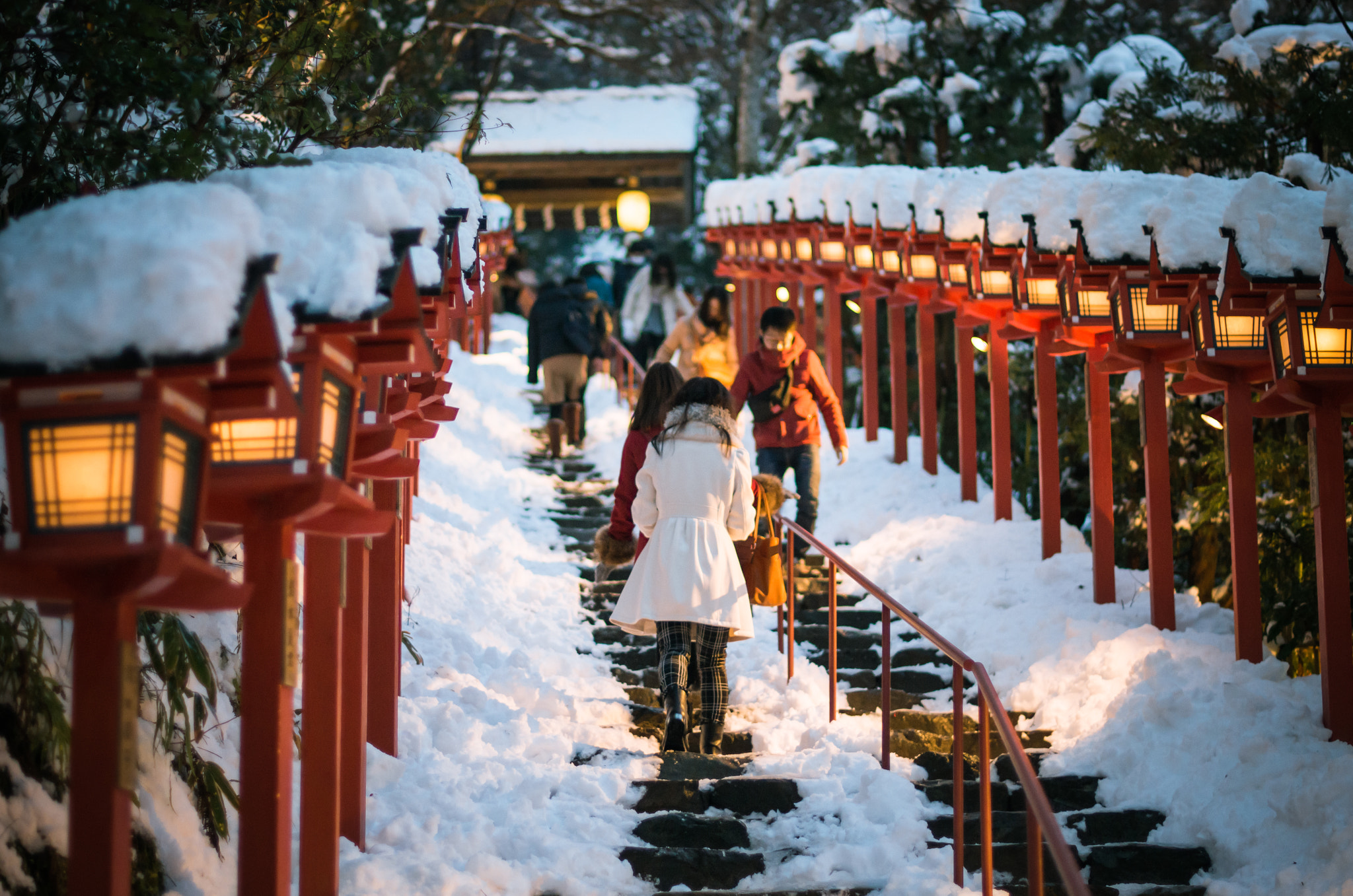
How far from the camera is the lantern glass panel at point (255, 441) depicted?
11.5 feet

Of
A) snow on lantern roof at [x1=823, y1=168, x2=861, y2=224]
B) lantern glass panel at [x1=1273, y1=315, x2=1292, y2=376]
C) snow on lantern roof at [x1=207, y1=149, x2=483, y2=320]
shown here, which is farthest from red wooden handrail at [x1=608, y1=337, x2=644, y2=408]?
snow on lantern roof at [x1=207, y1=149, x2=483, y2=320]

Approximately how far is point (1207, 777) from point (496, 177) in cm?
1875

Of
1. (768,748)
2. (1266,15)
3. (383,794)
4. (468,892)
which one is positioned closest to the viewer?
(468,892)

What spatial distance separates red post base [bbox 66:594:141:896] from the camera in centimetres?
293

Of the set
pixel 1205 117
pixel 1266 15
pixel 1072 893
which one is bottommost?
pixel 1072 893

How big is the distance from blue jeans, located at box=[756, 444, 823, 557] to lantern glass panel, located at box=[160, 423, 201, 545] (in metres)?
6.39

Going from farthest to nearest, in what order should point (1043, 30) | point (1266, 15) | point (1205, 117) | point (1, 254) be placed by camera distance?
point (1043, 30), point (1266, 15), point (1205, 117), point (1, 254)

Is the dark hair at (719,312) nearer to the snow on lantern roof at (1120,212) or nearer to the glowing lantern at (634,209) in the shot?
the snow on lantern roof at (1120,212)

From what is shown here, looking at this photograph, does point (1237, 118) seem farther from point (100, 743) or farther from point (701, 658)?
point (100, 743)

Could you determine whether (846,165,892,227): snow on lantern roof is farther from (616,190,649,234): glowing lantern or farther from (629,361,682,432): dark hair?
(629,361,682,432): dark hair

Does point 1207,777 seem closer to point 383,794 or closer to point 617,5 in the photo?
point 383,794

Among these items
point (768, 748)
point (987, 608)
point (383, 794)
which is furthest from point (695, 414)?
point (987, 608)

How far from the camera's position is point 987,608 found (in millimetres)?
8586

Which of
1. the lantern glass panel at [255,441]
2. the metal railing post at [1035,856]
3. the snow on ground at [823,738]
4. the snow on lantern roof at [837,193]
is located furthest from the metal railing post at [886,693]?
the snow on lantern roof at [837,193]
